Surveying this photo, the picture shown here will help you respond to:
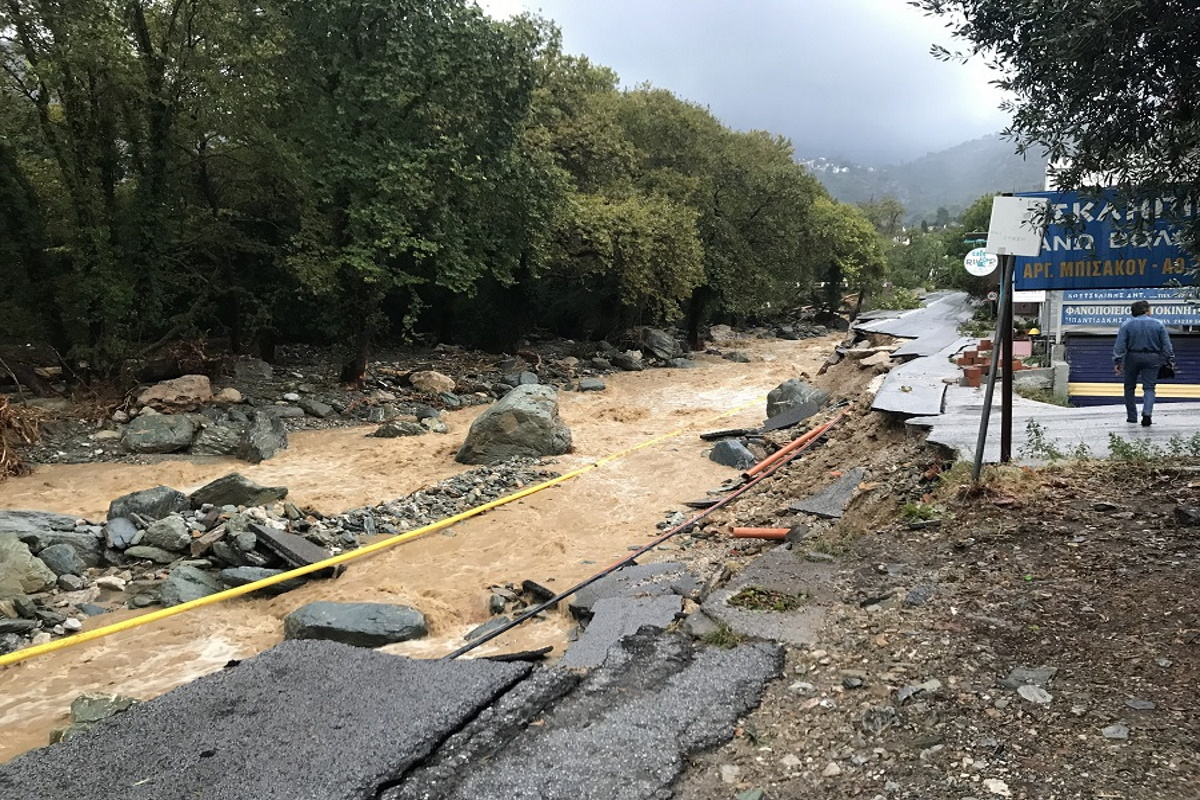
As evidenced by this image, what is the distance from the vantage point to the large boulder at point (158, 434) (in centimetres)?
1250

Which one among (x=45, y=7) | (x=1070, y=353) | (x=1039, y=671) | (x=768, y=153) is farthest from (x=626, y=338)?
(x=1039, y=671)

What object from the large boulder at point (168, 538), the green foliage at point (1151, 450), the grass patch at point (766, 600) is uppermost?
the green foliage at point (1151, 450)

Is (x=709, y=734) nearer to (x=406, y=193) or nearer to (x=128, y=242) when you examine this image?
(x=406, y=193)

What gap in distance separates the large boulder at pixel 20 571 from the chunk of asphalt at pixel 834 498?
768 cm

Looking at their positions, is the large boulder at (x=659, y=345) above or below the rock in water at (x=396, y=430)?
above

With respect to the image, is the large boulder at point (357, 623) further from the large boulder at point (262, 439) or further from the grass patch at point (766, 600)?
the large boulder at point (262, 439)

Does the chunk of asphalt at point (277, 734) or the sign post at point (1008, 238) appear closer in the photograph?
the chunk of asphalt at point (277, 734)

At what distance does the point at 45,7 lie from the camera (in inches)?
519

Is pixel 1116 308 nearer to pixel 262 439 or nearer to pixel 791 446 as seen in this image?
pixel 791 446

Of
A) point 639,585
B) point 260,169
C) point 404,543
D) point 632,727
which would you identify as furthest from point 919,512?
point 260,169

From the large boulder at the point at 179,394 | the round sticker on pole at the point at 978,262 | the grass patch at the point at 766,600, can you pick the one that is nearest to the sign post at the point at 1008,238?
the grass patch at the point at 766,600

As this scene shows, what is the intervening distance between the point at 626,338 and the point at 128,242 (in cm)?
1806

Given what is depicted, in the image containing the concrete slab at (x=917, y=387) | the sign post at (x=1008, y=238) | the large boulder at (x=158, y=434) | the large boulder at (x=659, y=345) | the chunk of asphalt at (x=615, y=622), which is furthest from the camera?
the large boulder at (x=659, y=345)

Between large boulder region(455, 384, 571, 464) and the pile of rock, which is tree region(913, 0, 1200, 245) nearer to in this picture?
the pile of rock
